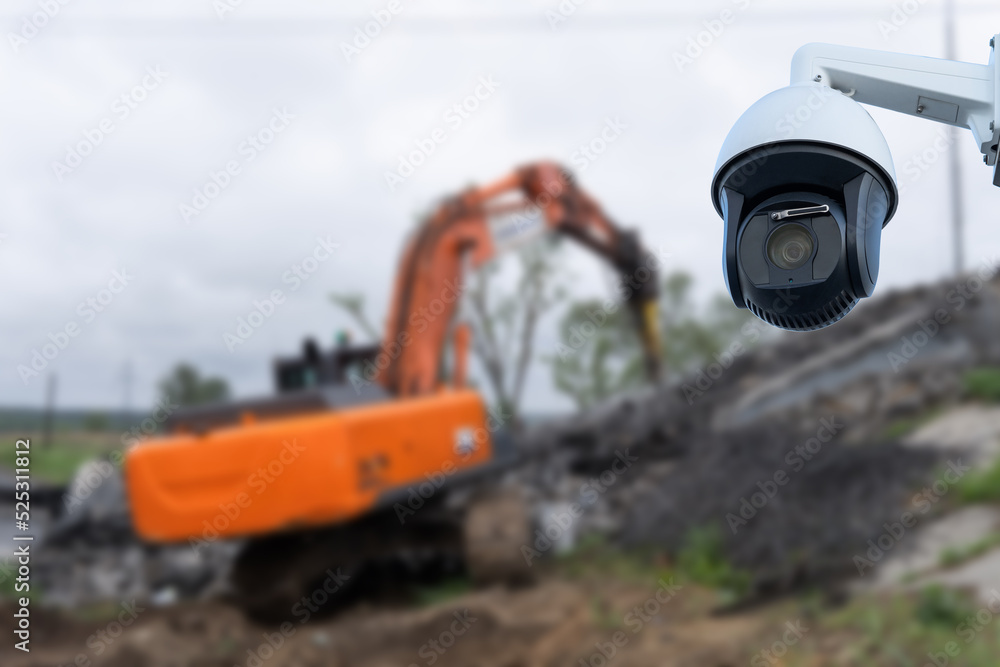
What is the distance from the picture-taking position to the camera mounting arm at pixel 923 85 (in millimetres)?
790

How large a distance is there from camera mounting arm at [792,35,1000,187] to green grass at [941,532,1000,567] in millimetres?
5494

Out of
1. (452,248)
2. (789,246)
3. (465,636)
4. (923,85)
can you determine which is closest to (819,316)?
(789,246)

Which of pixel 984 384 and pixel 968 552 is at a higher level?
pixel 984 384

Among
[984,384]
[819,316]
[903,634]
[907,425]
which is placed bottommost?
[903,634]

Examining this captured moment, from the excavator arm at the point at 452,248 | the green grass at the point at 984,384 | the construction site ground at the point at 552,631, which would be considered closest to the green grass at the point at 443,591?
the construction site ground at the point at 552,631

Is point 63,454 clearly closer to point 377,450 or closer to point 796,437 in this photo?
point 377,450

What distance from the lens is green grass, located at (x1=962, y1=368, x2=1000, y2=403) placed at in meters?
8.96

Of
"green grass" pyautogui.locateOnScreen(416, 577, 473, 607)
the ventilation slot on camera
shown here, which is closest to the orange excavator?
"green grass" pyautogui.locateOnScreen(416, 577, 473, 607)

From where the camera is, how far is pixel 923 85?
80 centimetres

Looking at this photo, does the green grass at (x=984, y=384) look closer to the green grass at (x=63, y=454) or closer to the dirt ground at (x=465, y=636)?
the dirt ground at (x=465, y=636)

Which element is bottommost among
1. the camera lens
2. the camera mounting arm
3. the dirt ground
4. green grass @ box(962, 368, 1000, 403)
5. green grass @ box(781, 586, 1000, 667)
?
the dirt ground

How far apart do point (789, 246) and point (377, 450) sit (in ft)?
18.1

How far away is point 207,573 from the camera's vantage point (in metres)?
8.77

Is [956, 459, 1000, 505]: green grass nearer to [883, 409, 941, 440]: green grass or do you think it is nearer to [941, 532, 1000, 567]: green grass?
[941, 532, 1000, 567]: green grass
